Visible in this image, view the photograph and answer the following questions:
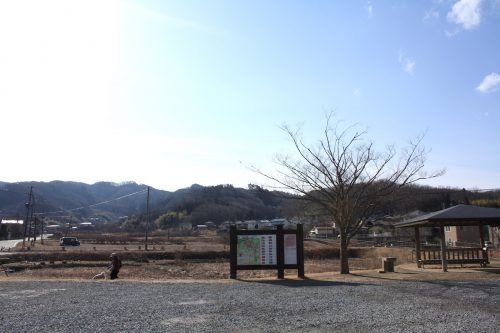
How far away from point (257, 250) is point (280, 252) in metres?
0.83

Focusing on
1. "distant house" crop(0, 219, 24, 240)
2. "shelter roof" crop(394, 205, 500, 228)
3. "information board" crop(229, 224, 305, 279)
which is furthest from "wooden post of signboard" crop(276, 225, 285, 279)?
"distant house" crop(0, 219, 24, 240)

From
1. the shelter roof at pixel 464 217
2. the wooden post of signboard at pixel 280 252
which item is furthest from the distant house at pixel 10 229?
the shelter roof at pixel 464 217

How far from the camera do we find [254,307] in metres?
10.3

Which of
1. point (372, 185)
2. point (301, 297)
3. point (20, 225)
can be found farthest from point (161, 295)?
point (20, 225)

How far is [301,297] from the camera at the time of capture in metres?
11.8

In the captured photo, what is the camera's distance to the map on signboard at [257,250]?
17.4m

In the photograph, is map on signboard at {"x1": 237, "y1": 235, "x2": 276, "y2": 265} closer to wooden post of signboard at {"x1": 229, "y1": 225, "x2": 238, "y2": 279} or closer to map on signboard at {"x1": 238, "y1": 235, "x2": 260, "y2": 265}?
map on signboard at {"x1": 238, "y1": 235, "x2": 260, "y2": 265}

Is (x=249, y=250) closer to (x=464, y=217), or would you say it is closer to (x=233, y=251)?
(x=233, y=251)

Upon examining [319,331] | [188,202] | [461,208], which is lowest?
[319,331]

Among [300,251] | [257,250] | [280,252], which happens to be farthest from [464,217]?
[257,250]

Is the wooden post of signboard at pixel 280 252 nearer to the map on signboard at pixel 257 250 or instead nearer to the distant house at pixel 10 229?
the map on signboard at pixel 257 250

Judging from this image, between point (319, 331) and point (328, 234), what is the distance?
3543 inches

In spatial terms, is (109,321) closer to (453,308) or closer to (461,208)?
(453,308)

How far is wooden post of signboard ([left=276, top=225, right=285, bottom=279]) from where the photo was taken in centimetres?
1738
